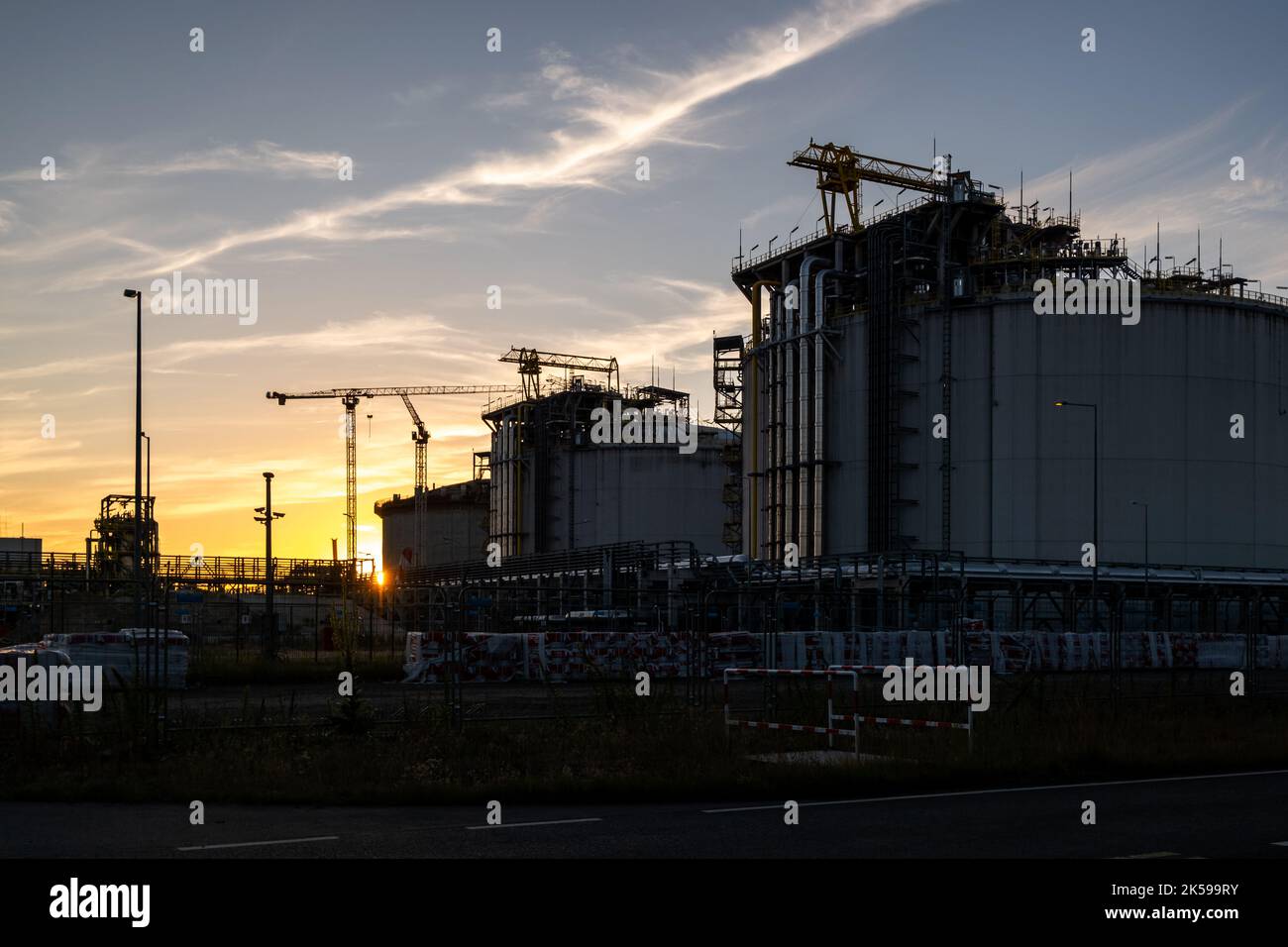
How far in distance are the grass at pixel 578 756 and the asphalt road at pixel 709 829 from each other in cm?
68

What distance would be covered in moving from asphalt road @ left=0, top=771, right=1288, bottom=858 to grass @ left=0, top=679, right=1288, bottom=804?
2.22ft

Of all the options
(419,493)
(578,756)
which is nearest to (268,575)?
(578,756)

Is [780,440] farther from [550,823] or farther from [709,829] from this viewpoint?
[709,829]

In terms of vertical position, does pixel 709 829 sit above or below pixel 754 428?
below

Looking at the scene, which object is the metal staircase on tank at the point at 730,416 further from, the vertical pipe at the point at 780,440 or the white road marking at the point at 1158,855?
the white road marking at the point at 1158,855

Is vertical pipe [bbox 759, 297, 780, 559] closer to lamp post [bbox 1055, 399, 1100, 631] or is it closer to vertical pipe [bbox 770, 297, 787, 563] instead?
vertical pipe [bbox 770, 297, 787, 563]

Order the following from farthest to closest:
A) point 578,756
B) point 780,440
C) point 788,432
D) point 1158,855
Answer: point 780,440
point 788,432
point 578,756
point 1158,855

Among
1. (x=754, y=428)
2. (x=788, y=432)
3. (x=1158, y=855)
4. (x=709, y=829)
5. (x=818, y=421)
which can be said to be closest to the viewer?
(x=1158, y=855)

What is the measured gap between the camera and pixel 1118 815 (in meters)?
14.3

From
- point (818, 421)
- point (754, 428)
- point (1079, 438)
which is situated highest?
point (754, 428)

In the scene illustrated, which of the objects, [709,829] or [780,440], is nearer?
[709,829]

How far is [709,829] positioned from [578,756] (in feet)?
19.3

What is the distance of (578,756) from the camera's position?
19234mm

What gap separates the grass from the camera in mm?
16500
